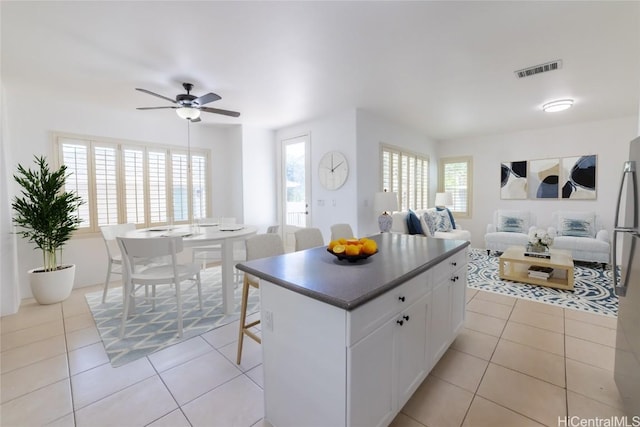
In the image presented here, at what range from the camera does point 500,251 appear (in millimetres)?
5559

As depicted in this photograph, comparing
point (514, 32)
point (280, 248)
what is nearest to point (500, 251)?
point (514, 32)

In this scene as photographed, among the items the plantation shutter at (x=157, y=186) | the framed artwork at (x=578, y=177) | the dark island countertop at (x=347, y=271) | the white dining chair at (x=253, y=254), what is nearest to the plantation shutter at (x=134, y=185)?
the plantation shutter at (x=157, y=186)

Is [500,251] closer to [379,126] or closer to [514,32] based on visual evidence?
[379,126]

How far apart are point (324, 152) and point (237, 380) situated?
3630mm

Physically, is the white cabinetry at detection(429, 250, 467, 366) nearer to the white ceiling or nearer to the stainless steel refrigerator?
the stainless steel refrigerator

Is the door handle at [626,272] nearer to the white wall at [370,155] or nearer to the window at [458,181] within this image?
the white wall at [370,155]

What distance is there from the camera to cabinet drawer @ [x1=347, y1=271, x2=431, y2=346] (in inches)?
45.9

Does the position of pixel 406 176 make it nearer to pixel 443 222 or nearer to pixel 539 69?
pixel 443 222

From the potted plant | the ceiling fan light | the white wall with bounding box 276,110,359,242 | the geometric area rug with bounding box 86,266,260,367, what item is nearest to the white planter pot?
the potted plant

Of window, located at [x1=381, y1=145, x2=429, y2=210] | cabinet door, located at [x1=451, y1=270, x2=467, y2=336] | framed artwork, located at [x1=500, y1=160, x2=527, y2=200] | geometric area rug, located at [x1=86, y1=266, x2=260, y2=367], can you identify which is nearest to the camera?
cabinet door, located at [x1=451, y1=270, x2=467, y2=336]

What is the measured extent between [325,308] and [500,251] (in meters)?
5.61

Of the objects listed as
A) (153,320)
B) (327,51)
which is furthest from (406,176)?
(153,320)

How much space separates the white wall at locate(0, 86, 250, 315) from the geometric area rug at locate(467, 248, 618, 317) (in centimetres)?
428

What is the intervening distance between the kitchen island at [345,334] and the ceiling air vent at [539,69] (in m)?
2.53
